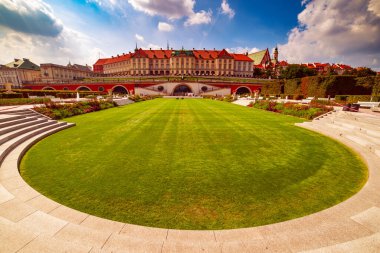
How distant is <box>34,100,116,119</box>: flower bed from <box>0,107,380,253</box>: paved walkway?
44.8ft

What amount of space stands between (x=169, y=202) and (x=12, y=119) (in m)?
12.3

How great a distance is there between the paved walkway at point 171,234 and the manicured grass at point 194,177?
27 cm

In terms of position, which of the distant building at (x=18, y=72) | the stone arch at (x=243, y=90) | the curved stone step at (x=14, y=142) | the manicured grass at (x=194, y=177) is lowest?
the manicured grass at (x=194, y=177)

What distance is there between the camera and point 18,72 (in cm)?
8350

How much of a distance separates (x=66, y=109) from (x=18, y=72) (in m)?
96.7

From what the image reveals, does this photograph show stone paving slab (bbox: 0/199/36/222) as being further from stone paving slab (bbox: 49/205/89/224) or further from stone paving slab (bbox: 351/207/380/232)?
stone paving slab (bbox: 351/207/380/232)

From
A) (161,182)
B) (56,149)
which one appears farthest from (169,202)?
(56,149)

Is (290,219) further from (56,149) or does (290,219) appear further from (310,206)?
(56,149)

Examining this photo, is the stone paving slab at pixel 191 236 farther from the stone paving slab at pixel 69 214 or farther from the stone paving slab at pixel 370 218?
the stone paving slab at pixel 370 218

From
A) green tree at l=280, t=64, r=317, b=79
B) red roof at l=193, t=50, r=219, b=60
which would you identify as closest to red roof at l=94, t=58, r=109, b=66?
red roof at l=193, t=50, r=219, b=60

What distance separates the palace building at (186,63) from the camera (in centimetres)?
10569

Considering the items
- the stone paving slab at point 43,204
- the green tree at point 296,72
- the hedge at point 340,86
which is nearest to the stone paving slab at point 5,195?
the stone paving slab at point 43,204

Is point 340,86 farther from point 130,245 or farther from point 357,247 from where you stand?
point 130,245

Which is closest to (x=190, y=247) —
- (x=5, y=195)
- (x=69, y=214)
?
(x=69, y=214)
